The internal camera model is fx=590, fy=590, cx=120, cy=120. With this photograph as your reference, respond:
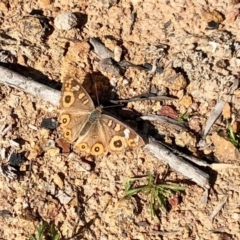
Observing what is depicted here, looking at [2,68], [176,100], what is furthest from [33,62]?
[176,100]

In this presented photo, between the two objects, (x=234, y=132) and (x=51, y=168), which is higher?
(x=234, y=132)

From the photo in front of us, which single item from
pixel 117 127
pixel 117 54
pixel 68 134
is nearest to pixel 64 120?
pixel 68 134

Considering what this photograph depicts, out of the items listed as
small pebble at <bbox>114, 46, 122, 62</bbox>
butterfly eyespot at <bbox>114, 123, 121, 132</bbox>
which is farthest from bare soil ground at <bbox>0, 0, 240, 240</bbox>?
butterfly eyespot at <bbox>114, 123, 121, 132</bbox>

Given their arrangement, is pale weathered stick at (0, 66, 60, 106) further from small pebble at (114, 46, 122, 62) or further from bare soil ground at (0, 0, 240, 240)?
small pebble at (114, 46, 122, 62)

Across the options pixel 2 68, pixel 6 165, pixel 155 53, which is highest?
pixel 155 53

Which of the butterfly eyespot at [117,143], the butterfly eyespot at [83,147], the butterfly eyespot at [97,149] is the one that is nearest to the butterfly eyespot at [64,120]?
the butterfly eyespot at [83,147]

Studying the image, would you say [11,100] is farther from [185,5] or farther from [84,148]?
[185,5]

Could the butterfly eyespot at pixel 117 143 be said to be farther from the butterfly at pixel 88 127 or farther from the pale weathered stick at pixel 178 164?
the pale weathered stick at pixel 178 164
